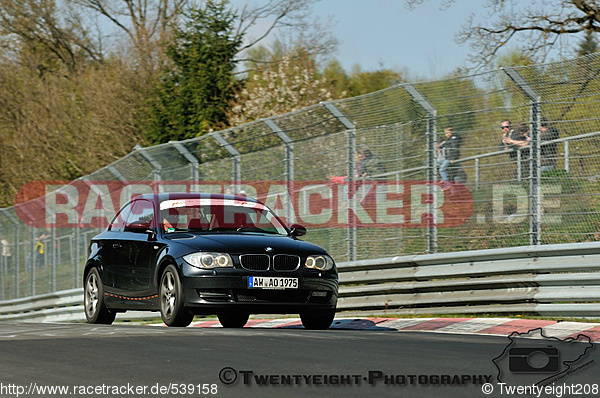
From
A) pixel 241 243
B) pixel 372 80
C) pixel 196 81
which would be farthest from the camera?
pixel 372 80

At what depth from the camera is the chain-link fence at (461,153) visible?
1123 centimetres

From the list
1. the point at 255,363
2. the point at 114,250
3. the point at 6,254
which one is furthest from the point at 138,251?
the point at 6,254

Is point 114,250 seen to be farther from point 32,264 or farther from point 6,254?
point 6,254

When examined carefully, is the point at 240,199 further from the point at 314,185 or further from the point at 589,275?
the point at 589,275

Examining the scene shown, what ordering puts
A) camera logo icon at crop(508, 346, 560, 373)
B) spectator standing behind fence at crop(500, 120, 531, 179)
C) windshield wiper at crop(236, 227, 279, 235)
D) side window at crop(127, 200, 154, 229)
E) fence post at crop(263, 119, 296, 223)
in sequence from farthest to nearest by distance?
fence post at crop(263, 119, 296, 223) → side window at crop(127, 200, 154, 229) → spectator standing behind fence at crop(500, 120, 531, 179) → windshield wiper at crop(236, 227, 279, 235) → camera logo icon at crop(508, 346, 560, 373)

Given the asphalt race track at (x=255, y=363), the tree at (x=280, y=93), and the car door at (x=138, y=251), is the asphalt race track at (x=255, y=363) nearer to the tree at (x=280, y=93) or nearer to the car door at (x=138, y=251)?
the car door at (x=138, y=251)

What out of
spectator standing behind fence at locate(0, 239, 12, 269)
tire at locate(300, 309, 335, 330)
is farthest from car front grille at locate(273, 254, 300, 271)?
spectator standing behind fence at locate(0, 239, 12, 269)

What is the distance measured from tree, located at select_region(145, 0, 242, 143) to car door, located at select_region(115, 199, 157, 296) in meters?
22.5

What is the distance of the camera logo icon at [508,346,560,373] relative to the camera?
665 centimetres

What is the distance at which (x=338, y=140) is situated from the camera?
14.3 metres

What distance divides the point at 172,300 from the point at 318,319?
1.62 metres

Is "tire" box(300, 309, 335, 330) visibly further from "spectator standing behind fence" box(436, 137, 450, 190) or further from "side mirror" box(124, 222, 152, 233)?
"spectator standing behind fence" box(436, 137, 450, 190)

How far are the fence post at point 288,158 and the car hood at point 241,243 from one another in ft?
13.2

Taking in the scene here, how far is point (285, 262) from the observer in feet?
35.2
